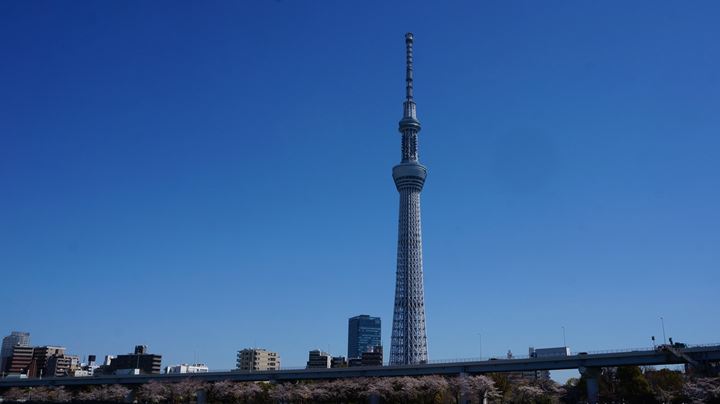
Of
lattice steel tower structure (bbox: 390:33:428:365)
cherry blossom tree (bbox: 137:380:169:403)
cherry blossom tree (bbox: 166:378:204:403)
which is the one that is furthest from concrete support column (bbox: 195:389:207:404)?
lattice steel tower structure (bbox: 390:33:428:365)

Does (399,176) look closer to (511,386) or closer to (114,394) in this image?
Result: (511,386)

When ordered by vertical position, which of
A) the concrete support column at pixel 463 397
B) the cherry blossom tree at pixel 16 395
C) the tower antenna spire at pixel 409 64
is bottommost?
the cherry blossom tree at pixel 16 395

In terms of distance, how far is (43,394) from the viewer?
128875 millimetres

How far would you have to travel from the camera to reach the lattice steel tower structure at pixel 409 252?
481 feet

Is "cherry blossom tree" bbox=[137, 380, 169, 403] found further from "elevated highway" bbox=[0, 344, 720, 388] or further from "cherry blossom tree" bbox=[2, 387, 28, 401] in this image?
"cherry blossom tree" bbox=[2, 387, 28, 401]

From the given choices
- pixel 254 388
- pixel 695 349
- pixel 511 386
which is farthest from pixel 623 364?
pixel 254 388

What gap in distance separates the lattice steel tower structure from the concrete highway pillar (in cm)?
5180

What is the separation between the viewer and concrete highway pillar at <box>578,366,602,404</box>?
8512 cm

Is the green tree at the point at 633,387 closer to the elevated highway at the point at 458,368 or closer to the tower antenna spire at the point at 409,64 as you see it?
the elevated highway at the point at 458,368

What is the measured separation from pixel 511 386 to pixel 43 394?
94415mm

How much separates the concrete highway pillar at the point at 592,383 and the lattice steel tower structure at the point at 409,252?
51.8m

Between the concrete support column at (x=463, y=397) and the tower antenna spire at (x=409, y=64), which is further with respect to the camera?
the tower antenna spire at (x=409, y=64)

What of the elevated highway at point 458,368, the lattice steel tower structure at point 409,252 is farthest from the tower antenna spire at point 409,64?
the elevated highway at point 458,368

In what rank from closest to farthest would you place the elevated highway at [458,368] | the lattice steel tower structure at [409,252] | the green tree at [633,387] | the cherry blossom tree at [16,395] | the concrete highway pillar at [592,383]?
the elevated highway at [458,368]
the concrete highway pillar at [592,383]
the green tree at [633,387]
the cherry blossom tree at [16,395]
the lattice steel tower structure at [409,252]
